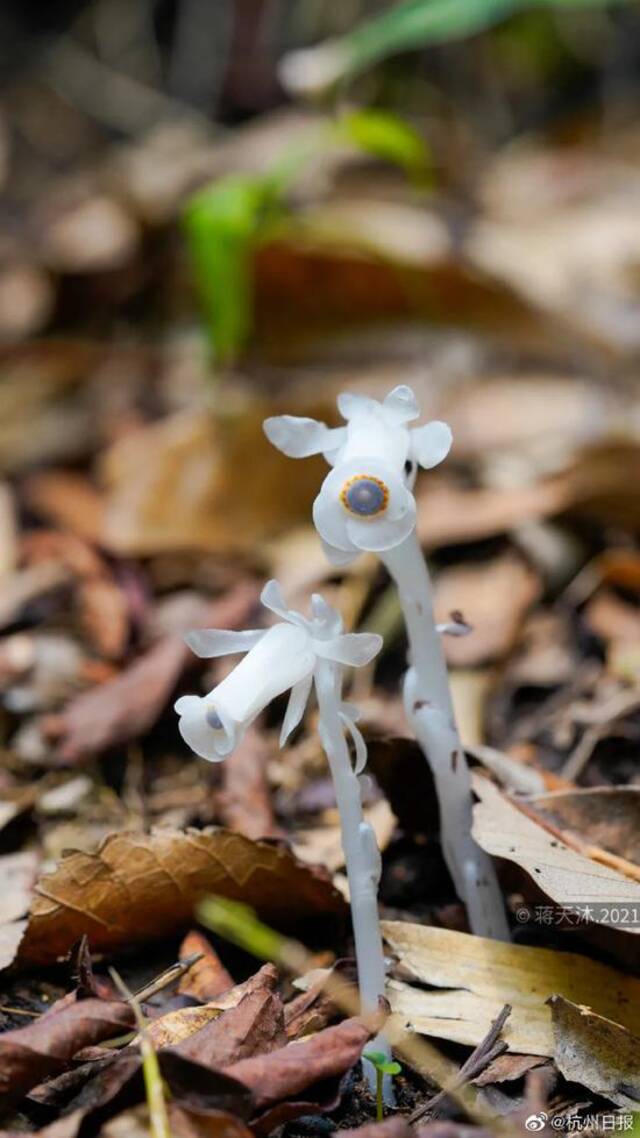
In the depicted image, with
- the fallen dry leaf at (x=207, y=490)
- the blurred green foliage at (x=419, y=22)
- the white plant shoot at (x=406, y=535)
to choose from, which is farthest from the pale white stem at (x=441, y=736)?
the blurred green foliage at (x=419, y=22)

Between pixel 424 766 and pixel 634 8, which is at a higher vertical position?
pixel 634 8

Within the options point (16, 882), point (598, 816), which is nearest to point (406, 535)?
point (598, 816)

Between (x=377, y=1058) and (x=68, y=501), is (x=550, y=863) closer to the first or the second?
(x=377, y=1058)

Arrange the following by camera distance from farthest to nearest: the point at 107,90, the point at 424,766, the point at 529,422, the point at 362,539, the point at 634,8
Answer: the point at 107,90 < the point at 634,8 < the point at 529,422 < the point at 424,766 < the point at 362,539

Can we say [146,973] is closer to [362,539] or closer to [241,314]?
[362,539]

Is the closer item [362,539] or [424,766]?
[362,539]

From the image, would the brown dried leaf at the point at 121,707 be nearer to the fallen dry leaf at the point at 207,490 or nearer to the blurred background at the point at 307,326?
the blurred background at the point at 307,326

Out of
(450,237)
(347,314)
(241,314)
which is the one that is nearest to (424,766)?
(241,314)
